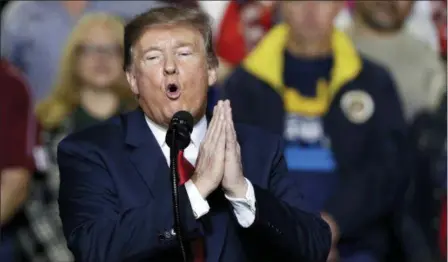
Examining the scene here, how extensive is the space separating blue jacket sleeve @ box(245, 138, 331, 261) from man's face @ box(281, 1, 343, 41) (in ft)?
4.32

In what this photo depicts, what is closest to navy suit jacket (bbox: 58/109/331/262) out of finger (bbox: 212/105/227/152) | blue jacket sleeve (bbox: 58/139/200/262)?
blue jacket sleeve (bbox: 58/139/200/262)

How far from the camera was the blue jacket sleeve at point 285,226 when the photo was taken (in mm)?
2083

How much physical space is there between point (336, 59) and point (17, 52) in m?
1.06

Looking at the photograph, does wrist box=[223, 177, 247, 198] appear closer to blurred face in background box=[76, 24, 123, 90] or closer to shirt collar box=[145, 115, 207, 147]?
shirt collar box=[145, 115, 207, 147]

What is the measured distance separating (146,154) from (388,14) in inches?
68.8

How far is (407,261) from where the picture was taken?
358 centimetres

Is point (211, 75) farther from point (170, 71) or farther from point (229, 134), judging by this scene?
point (229, 134)

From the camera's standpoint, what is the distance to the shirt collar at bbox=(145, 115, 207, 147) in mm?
2205

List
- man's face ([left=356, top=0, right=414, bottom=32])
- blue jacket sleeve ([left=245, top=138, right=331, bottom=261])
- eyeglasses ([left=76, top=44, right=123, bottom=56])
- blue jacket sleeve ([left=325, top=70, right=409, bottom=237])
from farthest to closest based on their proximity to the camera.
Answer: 1. man's face ([left=356, top=0, right=414, bottom=32])
2. eyeglasses ([left=76, top=44, right=123, bottom=56])
3. blue jacket sleeve ([left=325, top=70, right=409, bottom=237])
4. blue jacket sleeve ([left=245, top=138, right=331, bottom=261])

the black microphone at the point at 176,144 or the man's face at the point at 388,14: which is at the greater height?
the black microphone at the point at 176,144

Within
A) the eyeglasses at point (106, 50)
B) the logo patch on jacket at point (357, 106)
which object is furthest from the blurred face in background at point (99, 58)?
the logo patch on jacket at point (357, 106)

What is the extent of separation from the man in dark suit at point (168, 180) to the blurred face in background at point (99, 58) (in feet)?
4.02

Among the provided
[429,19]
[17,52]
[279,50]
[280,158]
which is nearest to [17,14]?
[17,52]

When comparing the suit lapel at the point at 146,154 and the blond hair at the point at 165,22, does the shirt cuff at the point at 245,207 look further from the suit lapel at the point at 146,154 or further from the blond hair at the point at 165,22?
the blond hair at the point at 165,22
